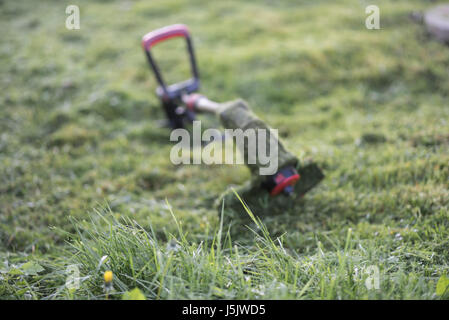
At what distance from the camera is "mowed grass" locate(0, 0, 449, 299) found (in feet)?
5.93

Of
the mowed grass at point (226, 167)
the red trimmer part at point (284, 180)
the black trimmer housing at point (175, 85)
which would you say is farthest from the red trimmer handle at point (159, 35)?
the red trimmer part at point (284, 180)

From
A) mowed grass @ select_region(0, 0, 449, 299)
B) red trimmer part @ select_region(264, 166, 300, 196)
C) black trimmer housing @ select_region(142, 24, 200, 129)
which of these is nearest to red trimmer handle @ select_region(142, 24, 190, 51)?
black trimmer housing @ select_region(142, 24, 200, 129)

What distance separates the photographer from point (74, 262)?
197cm

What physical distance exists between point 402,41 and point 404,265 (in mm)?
4024

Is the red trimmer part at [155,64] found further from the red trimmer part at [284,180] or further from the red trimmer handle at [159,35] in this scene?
the red trimmer part at [284,180]

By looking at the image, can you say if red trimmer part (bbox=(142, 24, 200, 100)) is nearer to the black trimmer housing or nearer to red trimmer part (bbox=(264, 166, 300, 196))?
the black trimmer housing

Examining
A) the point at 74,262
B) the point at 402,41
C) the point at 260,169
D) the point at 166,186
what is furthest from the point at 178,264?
the point at 402,41

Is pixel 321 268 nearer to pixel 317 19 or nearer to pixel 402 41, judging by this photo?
pixel 402 41

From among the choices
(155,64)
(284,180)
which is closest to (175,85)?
(155,64)

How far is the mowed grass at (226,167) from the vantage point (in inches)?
71.2

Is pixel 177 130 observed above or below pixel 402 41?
below

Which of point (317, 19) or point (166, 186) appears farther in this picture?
point (317, 19)

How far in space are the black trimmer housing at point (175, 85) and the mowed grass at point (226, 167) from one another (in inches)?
13.4

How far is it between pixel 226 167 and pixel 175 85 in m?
1.14
